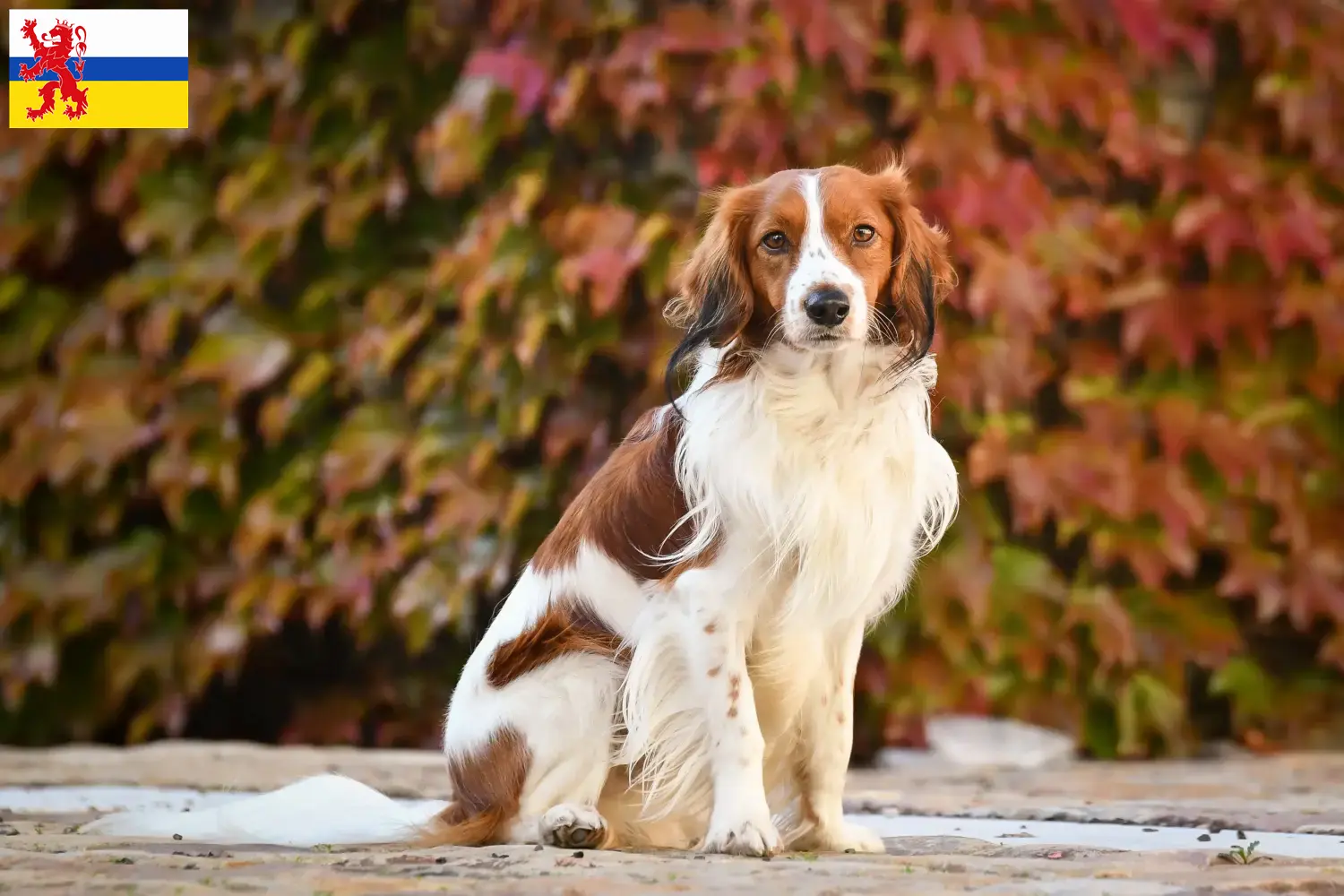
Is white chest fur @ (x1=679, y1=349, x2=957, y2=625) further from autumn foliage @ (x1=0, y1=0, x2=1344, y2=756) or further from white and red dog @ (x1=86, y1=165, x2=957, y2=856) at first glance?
autumn foliage @ (x1=0, y1=0, x2=1344, y2=756)

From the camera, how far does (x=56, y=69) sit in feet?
17.6

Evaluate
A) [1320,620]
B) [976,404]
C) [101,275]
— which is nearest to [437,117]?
[101,275]

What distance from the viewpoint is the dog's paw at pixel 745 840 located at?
9.21 feet

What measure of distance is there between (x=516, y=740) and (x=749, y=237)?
1.04 meters

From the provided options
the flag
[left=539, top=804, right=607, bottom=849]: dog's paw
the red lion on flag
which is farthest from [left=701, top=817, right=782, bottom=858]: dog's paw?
the red lion on flag

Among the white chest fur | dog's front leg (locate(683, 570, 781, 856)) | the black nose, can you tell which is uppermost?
the black nose

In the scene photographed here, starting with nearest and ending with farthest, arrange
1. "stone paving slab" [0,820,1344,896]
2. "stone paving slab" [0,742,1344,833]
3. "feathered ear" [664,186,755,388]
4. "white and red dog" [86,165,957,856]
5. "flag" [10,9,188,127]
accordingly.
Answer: "stone paving slab" [0,820,1344,896] → "white and red dog" [86,165,957,856] → "feathered ear" [664,186,755,388] → "stone paving slab" [0,742,1344,833] → "flag" [10,9,188,127]

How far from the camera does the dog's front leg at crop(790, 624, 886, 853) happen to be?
10.00 feet

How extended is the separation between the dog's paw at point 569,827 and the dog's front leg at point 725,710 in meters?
0.21

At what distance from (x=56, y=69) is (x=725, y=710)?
372 centimetres

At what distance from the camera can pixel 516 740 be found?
298 centimetres

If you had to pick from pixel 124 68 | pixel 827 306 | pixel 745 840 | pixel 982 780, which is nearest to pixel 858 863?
pixel 745 840

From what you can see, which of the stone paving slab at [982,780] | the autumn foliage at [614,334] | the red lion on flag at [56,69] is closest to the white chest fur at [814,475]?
the stone paving slab at [982,780]

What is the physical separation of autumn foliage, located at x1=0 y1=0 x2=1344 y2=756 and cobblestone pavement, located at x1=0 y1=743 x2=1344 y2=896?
747 mm
